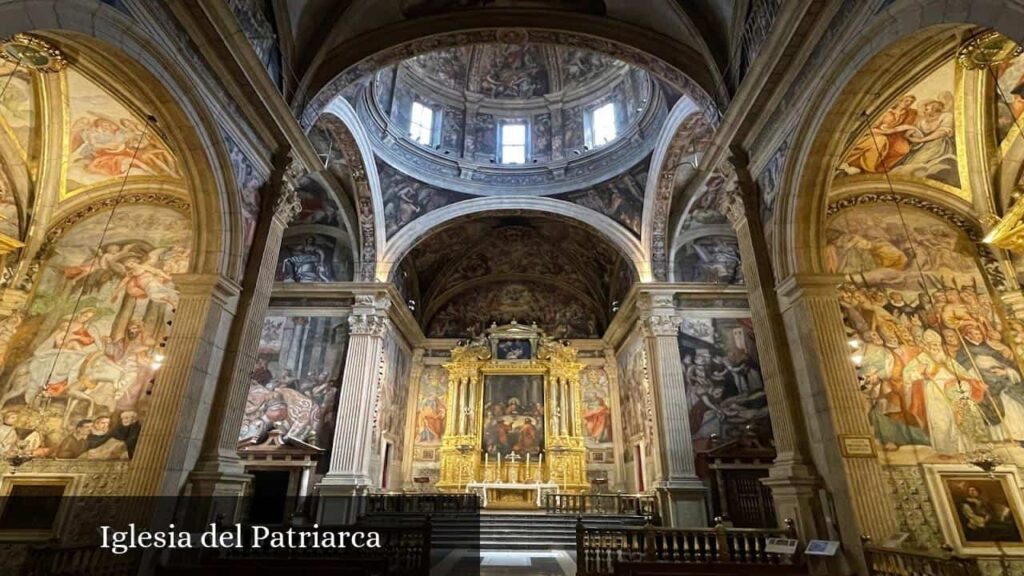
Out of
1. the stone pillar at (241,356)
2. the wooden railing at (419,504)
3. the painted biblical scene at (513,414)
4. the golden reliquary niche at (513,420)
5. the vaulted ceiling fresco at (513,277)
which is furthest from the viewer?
the vaulted ceiling fresco at (513,277)

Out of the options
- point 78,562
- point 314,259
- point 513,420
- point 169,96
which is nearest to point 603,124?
point 314,259

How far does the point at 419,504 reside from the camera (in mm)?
13133

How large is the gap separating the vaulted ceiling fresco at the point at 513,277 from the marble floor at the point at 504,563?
9.88 metres

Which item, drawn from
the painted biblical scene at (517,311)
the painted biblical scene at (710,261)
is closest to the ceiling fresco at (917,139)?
the painted biblical scene at (710,261)

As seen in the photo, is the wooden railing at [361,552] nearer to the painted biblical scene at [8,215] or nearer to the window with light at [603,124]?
the painted biblical scene at [8,215]

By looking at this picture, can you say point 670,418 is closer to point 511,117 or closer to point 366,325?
point 366,325

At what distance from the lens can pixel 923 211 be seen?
8.68m

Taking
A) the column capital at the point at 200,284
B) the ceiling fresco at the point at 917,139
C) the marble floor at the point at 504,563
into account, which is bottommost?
the marble floor at the point at 504,563

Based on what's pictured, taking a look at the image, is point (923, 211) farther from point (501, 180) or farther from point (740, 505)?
point (501, 180)

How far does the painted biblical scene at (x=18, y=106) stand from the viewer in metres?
6.97

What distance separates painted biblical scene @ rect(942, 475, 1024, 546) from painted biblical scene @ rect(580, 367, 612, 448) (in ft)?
37.8

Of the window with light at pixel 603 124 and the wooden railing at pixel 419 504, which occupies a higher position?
the window with light at pixel 603 124

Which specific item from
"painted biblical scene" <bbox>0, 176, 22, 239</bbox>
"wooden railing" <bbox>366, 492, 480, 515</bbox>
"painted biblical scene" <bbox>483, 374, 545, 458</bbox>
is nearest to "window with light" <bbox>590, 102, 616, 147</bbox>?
"painted biblical scene" <bbox>483, 374, 545, 458</bbox>

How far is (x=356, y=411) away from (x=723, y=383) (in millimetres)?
9746
